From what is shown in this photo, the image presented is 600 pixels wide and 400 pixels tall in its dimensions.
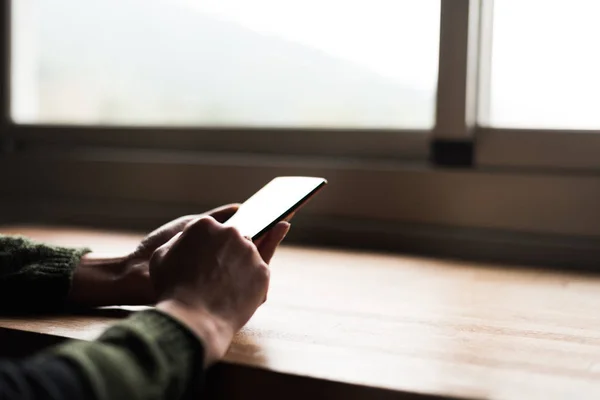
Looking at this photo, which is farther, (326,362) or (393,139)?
(393,139)

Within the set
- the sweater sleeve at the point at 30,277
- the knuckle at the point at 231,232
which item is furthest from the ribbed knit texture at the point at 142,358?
the sweater sleeve at the point at 30,277

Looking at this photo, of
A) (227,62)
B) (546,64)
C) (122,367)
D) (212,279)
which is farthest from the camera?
(227,62)

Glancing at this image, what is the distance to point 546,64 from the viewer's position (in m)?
1.08

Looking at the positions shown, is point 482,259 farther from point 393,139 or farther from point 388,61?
point 388,61

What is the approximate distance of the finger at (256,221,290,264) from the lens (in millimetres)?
686

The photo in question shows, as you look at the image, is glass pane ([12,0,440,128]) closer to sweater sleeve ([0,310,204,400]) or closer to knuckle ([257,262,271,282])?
knuckle ([257,262,271,282])

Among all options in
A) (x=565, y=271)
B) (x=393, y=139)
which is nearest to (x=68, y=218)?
(x=393, y=139)

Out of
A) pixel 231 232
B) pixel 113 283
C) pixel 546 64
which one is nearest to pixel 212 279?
pixel 231 232

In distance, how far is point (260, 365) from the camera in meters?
0.55

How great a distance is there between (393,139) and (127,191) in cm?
49

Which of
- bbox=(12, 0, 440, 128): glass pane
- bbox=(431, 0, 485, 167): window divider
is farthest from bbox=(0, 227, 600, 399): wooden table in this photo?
bbox=(12, 0, 440, 128): glass pane

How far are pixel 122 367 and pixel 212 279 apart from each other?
132 millimetres

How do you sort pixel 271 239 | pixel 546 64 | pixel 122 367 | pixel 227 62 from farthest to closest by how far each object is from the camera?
pixel 227 62 → pixel 546 64 → pixel 271 239 → pixel 122 367

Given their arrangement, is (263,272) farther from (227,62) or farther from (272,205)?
(227,62)
